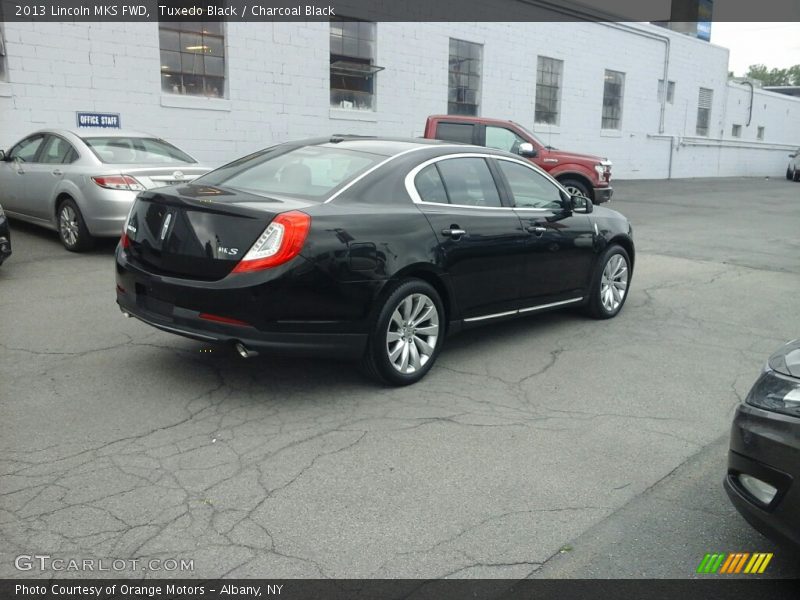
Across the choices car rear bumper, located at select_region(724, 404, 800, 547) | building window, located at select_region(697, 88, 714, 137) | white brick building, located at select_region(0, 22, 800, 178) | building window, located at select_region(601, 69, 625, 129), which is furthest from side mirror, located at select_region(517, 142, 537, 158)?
building window, located at select_region(697, 88, 714, 137)

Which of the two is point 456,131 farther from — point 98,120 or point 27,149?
point 27,149

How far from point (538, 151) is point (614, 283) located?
8.14 meters

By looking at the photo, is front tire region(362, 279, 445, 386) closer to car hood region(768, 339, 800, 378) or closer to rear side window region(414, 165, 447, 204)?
rear side window region(414, 165, 447, 204)

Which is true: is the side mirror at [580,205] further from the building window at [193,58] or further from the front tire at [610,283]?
the building window at [193,58]

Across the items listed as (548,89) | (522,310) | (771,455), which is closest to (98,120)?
(522,310)

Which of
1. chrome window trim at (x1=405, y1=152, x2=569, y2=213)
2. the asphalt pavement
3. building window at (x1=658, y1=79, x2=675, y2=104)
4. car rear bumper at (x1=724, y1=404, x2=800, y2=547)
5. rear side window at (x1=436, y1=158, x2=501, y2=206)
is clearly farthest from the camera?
building window at (x1=658, y1=79, x2=675, y2=104)

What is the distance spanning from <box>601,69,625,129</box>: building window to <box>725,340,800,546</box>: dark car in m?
25.8

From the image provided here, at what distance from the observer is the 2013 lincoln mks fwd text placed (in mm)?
4504

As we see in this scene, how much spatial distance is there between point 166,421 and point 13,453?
809 mm

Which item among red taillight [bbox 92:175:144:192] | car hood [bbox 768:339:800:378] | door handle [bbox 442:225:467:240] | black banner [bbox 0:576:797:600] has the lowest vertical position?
black banner [bbox 0:576:797:600]

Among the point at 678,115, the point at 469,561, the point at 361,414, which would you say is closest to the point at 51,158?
the point at 361,414

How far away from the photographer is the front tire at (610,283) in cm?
706

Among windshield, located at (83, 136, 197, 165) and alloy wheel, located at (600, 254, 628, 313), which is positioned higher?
windshield, located at (83, 136, 197, 165)

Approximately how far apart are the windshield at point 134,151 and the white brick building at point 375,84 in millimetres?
4202
